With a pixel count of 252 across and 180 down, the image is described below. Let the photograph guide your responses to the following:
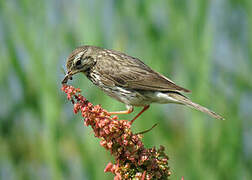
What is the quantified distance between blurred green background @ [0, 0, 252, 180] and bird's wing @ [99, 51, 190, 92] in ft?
0.84

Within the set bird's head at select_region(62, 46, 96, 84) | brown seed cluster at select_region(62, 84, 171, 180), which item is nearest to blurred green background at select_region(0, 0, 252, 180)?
bird's head at select_region(62, 46, 96, 84)

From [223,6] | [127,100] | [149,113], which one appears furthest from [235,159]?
[223,6]

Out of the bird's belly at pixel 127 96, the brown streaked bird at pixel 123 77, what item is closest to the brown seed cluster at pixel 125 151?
the brown streaked bird at pixel 123 77

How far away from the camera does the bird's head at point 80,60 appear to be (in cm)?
566

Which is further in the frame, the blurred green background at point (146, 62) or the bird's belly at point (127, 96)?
the blurred green background at point (146, 62)

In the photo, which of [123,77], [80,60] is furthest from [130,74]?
[80,60]

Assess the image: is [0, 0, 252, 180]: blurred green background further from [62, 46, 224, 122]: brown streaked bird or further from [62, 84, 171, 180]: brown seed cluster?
[62, 84, 171, 180]: brown seed cluster

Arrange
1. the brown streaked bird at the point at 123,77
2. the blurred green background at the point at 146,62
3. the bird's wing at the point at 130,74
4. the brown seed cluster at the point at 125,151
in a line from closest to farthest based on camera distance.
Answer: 1. the brown seed cluster at the point at 125,151
2. the brown streaked bird at the point at 123,77
3. the bird's wing at the point at 130,74
4. the blurred green background at the point at 146,62

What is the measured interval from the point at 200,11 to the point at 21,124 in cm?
286

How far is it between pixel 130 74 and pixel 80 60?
0.64 metres

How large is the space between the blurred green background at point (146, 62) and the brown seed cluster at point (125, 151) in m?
1.99

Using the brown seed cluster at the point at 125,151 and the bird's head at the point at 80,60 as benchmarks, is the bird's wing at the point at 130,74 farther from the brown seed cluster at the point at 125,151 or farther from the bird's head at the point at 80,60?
the brown seed cluster at the point at 125,151

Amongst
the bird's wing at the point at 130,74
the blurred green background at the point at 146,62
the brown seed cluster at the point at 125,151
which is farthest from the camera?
the blurred green background at the point at 146,62

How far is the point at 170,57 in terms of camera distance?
6.37m
